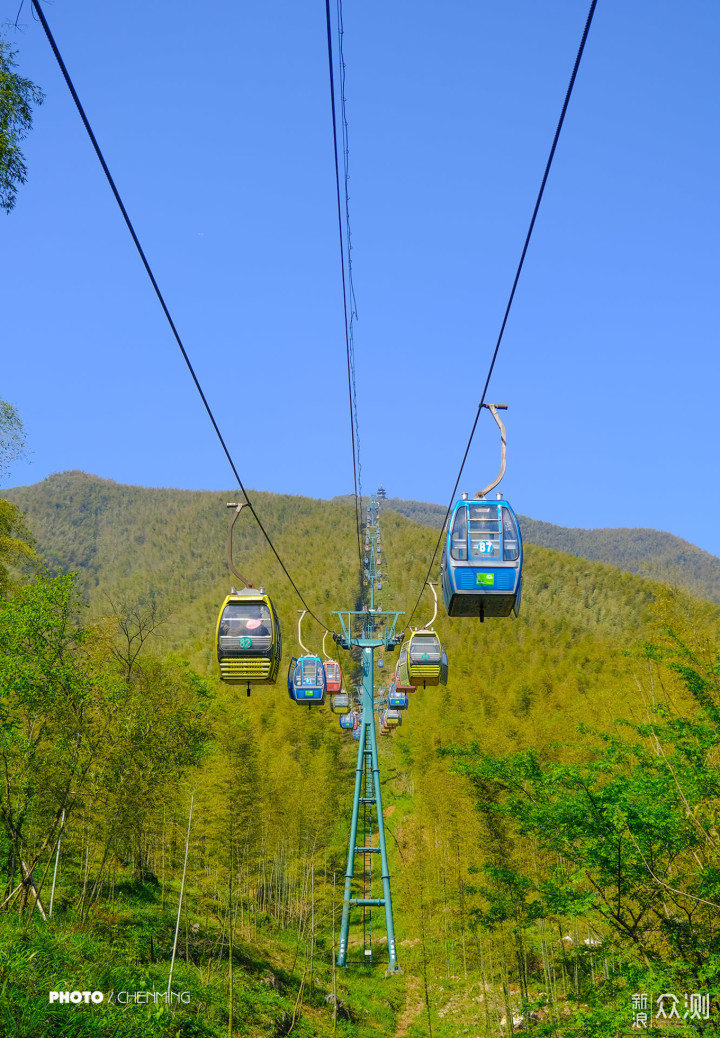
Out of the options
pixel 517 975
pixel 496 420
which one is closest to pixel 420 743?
pixel 517 975

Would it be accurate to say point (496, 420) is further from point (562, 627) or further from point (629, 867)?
point (562, 627)

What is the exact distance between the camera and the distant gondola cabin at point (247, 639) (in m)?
9.89

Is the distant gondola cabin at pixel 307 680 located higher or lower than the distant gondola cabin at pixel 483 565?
lower

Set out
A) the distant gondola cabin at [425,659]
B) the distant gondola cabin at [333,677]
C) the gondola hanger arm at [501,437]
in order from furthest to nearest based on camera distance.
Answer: the distant gondola cabin at [333,677] → the distant gondola cabin at [425,659] → the gondola hanger arm at [501,437]

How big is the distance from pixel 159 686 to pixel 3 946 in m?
11.3

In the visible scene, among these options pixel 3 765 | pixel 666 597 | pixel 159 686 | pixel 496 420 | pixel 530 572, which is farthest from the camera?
pixel 530 572

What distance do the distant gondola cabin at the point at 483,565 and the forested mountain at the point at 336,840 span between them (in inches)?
97.4

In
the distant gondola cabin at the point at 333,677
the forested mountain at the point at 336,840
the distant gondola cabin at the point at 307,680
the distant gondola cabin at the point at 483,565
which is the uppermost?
the distant gondola cabin at the point at 483,565

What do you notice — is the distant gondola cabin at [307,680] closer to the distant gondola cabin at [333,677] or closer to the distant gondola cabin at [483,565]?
the distant gondola cabin at [333,677]

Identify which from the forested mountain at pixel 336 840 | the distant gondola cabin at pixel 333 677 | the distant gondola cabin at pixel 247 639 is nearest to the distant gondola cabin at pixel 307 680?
the forested mountain at pixel 336 840

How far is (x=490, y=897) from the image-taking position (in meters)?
14.7

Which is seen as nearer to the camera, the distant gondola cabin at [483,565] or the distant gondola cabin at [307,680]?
the distant gondola cabin at [483,565]

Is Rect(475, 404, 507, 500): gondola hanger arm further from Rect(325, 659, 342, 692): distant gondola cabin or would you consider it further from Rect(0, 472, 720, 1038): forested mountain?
Rect(325, 659, 342, 692): distant gondola cabin

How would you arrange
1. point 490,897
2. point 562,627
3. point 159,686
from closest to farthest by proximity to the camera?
point 490,897
point 159,686
point 562,627
